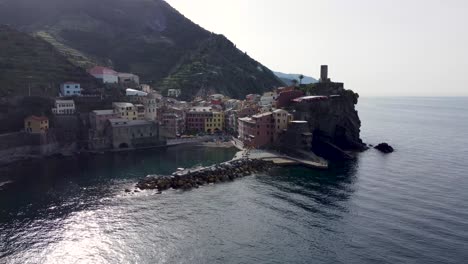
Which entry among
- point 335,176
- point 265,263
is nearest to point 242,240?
point 265,263

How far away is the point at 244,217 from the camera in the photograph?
182 feet

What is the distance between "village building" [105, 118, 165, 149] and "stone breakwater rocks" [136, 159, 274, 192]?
37.9 m

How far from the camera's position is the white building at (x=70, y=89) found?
117 meters

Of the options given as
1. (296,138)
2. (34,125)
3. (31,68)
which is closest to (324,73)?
(296,138)

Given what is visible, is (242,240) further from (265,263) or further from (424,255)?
(424,255)

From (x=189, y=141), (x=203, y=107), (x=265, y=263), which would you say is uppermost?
(x=203, y=107)

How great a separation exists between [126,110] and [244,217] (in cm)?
7305

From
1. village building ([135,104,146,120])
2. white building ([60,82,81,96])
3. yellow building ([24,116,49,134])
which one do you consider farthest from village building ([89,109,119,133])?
yellow building ([24,116,49,134])

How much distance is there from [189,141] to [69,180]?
48.9 meters

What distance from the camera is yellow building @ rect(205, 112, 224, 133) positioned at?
13250 centimetres

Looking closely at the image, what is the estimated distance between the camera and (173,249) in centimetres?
4531

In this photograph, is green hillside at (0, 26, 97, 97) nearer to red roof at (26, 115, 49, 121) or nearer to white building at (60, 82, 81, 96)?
white building at (60, 82, 81, 96)

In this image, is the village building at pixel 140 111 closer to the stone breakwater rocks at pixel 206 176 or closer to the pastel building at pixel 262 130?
the pastel building at pixel 262 130

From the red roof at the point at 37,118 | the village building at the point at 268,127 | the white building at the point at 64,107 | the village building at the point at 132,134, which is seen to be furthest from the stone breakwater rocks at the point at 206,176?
the white building at the point at 64,107
